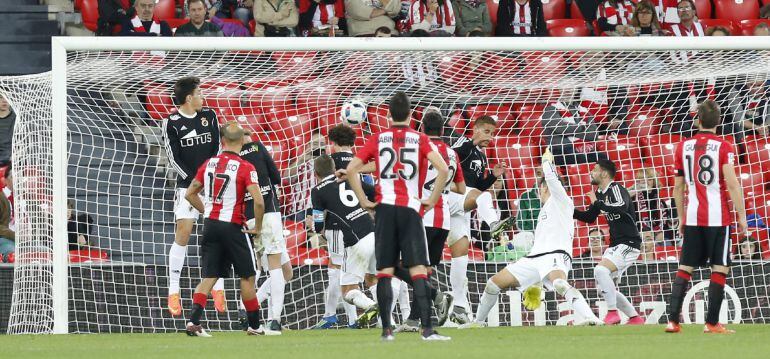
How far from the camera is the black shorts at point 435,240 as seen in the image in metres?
11.8

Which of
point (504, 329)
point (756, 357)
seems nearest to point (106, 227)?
point (504, 329)

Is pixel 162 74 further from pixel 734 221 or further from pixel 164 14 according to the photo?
pixel 734 221

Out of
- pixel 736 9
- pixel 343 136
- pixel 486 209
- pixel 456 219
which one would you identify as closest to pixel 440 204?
pixel 456 219

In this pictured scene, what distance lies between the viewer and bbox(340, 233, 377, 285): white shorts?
41.9 ft

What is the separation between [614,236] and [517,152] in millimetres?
2611

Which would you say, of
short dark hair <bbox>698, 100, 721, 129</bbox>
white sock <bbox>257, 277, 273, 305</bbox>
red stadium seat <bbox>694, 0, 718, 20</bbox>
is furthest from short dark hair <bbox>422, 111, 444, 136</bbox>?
red stadium seat <bbox>694, 0, 718, 20</bbox>

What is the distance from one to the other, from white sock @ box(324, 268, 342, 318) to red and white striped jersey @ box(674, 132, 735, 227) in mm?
3791

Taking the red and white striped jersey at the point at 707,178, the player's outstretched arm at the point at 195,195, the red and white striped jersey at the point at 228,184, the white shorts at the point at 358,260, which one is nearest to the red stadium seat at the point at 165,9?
the white shorts at the point at 358,260

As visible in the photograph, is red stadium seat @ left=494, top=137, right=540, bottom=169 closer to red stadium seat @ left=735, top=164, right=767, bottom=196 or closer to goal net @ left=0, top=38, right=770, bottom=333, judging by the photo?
goal net @ left=0, top=38, right=770, bottom=333

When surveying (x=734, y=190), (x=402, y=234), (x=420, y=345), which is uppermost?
(x=734, y=190)

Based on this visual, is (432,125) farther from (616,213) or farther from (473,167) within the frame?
(616,213)

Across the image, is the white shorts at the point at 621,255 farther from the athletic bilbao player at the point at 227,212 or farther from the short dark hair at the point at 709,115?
the athletic bilbao player at the point at 227,212

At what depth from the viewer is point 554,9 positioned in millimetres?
20156

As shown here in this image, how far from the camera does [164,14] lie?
18.6m
